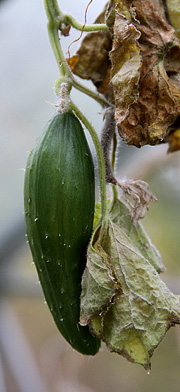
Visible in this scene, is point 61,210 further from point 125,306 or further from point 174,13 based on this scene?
point 174,13

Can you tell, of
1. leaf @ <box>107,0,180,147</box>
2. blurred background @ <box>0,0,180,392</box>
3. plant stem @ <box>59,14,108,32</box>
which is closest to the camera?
leaf @ <box>107,0,180,147</box>

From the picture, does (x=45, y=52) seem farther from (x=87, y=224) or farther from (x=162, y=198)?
(x=87, y=224)

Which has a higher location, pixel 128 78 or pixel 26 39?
pixel 128 78

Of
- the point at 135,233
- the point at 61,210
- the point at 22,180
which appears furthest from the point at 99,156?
the point at 22,180

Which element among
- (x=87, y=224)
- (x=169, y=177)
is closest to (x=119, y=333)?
(x=87, y=224)

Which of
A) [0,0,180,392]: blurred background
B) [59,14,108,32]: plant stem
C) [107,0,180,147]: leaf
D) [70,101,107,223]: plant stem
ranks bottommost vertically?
[0,0,180,392]: blurred background

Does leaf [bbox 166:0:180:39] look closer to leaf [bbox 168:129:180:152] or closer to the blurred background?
leaf [bbox 168:129:180:152]

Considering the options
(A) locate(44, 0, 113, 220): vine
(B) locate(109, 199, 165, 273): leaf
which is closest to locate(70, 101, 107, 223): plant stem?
(A) locate(44, 0, 113, 220): vine
